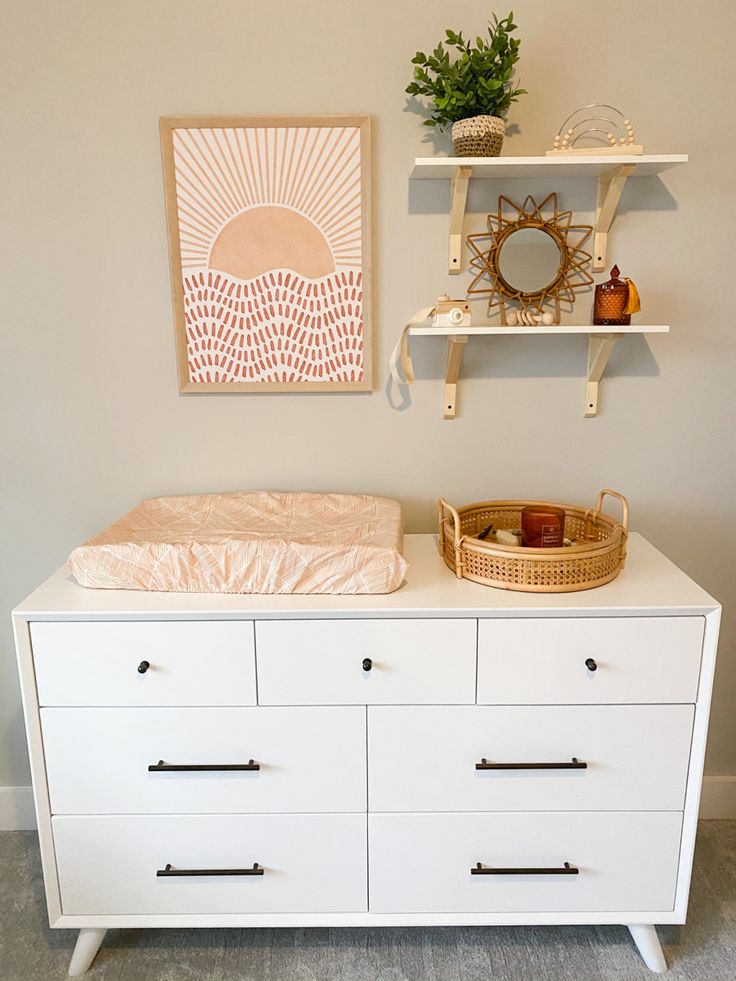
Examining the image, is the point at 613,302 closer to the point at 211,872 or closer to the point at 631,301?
the point at 631,301

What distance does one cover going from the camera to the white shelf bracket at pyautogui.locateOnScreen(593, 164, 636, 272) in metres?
1.60

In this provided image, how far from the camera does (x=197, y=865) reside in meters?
1.55

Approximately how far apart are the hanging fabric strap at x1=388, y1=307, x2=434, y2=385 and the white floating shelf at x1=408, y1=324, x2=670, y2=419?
0.03 m

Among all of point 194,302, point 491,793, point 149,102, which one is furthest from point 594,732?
point 149,102

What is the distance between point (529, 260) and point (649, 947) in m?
1.58

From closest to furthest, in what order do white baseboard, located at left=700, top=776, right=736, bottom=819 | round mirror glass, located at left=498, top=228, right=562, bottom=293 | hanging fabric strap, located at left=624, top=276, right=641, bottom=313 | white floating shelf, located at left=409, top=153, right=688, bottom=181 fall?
white floating shelf, located at left=409, top=153, right=688, bottom=181 < hanging fabric strap, located at left=624, top=276, right=641, bottom=313 < round mirror glass, located at left=498, top=228, right=562, bottom=293 < white baseboard, located at left=700, top=776, right=736, bottom=819

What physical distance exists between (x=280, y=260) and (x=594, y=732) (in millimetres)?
1267

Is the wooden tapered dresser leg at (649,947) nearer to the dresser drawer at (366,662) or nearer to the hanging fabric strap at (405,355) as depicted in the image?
the dresser drawer at (366,662)

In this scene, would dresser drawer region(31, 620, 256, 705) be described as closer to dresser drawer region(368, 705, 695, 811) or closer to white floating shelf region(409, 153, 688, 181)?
dresser drawer region(368, 705, 695, 811)

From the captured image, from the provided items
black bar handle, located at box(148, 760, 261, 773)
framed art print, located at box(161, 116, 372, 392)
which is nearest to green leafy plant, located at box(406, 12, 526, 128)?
framed art print, located at box(161, 116, 372, 392)

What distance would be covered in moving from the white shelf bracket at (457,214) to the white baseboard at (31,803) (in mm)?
1572

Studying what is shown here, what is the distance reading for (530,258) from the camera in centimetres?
173

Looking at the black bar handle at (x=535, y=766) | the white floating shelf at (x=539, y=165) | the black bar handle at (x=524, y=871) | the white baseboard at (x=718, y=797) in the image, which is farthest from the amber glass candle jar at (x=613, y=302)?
the white baseboard at (x=718, y=797)

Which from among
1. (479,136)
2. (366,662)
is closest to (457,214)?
(479,136)
